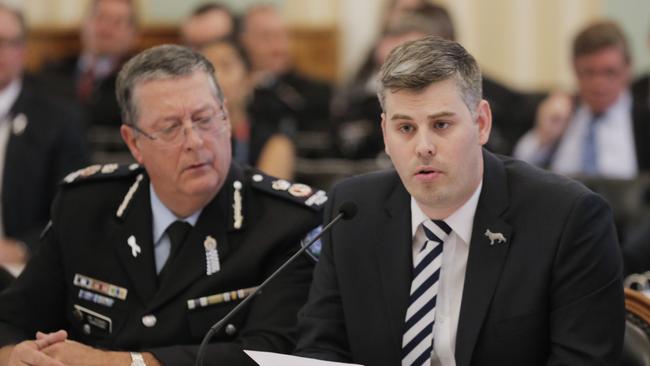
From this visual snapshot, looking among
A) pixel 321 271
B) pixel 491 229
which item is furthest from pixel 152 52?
pixel 491 229

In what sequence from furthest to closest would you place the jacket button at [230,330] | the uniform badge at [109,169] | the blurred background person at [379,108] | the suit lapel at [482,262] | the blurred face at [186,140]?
the blurred background person at [379,108] < the uniform badge at [109,169] < the blurred face at [186,140] < the jacket button at [230,330] < the suit lapel at [482,262]

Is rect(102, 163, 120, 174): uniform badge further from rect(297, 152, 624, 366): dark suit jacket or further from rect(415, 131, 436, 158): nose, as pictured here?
rect(415, 131, 436, 158): nose

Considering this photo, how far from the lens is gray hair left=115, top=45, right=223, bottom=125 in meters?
3.16

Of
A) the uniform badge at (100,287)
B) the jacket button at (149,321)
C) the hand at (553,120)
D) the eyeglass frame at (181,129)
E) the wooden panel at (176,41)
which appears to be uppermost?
the eyeglass frame at (181,129)

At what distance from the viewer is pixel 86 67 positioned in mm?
7289

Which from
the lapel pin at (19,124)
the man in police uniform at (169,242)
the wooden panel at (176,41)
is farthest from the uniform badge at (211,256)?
the wooden panel at (176,41)

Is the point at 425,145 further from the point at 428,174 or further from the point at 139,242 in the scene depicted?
the point at 139,242

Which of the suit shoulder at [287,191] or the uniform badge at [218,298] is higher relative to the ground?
the suit shoulder at [287,191]

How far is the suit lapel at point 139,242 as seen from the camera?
3168 mm

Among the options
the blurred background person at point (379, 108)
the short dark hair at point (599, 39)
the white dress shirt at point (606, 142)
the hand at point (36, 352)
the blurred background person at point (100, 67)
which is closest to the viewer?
the hand at point (36, 352)

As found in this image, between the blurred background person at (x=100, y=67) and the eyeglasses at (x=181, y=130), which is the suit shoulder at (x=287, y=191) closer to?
the eyeglasses at (x=181, y=130)

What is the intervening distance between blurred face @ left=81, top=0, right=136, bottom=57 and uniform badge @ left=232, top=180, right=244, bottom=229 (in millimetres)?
4090

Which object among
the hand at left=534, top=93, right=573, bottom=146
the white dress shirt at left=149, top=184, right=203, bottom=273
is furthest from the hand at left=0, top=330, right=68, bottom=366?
the hand at left=534, top=93, right=573, bottom=146

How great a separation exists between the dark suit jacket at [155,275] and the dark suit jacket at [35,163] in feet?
6.09
